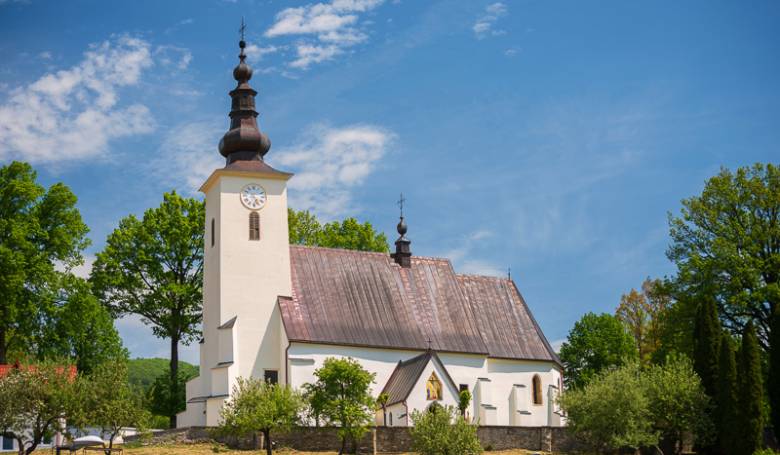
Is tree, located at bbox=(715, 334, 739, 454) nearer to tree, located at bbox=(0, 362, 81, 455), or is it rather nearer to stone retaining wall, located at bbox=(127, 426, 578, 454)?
stone retaining wall, located at bbox=(127, 426, 578, 454)

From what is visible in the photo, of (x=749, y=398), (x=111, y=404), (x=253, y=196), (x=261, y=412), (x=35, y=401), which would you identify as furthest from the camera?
(x=253, y=196)

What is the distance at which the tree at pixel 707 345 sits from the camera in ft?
142

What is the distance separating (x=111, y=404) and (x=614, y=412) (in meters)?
19.3

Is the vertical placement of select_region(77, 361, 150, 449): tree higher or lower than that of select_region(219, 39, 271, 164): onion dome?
lower

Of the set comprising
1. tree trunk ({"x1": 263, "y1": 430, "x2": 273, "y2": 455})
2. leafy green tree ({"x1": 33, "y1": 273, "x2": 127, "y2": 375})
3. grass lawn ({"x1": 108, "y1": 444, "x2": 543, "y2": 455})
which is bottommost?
grass lawn ({"x1": 108, "y1": 444, "x2": 543, "y2": 455})

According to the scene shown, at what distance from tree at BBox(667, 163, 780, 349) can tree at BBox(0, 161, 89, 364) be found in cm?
3144

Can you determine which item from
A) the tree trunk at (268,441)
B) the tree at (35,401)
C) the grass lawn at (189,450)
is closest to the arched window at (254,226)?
the grass lawn at (189,450)

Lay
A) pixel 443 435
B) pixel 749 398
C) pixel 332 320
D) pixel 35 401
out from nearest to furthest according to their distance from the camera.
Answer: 1. pixel 35 401
2. pixel 443 435
3. pixel 749 398
4. pixel 332 320

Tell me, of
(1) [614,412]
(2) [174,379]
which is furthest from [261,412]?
(2) [174,379]

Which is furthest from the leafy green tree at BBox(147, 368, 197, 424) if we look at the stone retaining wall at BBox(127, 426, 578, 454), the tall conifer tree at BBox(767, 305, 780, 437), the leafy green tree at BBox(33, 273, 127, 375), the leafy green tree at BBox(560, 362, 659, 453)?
the tall conifer tree at BBox(767, 305, 780, 437)

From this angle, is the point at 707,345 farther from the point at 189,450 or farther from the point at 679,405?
the point at 189,450

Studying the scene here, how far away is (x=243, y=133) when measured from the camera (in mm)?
50188

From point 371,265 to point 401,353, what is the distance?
5444 millimetres

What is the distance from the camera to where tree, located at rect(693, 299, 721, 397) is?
43.2 metres
